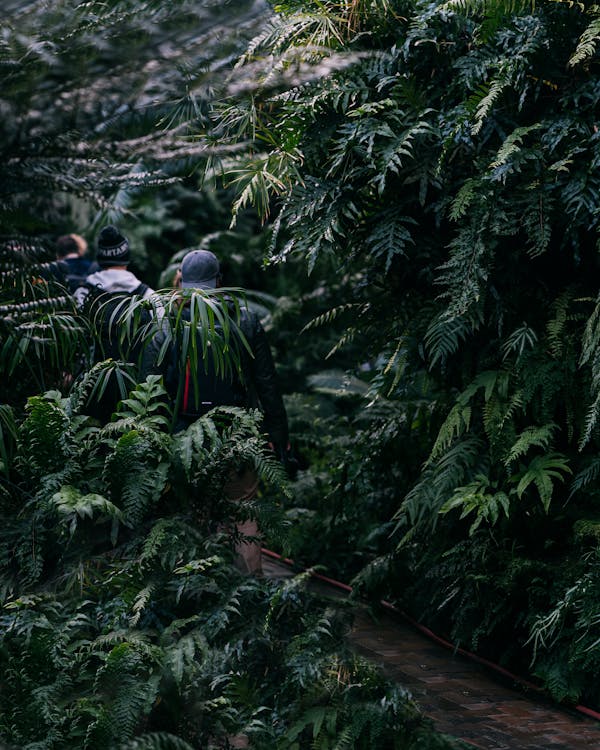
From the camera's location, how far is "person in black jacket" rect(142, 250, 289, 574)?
5359 mm

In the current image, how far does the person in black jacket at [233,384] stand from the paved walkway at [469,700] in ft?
3.13

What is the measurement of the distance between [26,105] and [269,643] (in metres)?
2.50

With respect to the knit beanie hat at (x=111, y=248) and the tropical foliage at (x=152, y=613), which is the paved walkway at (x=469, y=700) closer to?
the tropical foliage at (x=152, y=613)

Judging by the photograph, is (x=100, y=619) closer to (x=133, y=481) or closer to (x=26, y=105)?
(x=133, y=481)

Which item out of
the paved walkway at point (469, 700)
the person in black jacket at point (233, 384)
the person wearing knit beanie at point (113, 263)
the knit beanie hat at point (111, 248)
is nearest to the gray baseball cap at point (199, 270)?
the person in black jacket at point (233, 384)

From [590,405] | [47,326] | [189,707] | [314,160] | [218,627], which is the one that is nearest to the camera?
[189,707]

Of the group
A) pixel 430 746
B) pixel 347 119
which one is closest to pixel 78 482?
pixel 430 746

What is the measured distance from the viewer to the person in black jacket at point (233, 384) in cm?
536

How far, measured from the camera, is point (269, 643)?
4.02 m

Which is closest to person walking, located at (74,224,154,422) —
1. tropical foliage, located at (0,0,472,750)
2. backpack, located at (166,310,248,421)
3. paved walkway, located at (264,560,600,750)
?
tropical foliage, located at (0,0,472,750)

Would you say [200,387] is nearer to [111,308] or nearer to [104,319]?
[104,319]

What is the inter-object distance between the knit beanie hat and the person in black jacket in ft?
4.00

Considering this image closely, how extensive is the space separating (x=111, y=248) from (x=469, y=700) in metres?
3.78

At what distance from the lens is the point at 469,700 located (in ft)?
16.1
